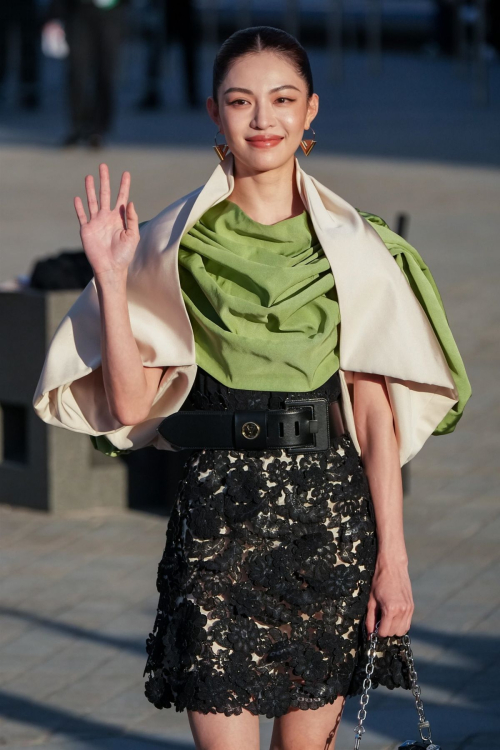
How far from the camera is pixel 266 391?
3.28 metres

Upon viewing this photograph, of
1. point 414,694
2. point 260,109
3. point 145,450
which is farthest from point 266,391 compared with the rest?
point 145,450

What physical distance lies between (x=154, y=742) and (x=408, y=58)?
26186 millimetres

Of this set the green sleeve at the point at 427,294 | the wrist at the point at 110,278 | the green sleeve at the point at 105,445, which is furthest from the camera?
the green sleeve at the point at 105,445

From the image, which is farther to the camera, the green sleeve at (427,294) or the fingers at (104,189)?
the green sleeve at (427,294)

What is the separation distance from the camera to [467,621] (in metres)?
5.71

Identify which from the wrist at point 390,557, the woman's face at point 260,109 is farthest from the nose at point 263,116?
the wrist at point 390,557

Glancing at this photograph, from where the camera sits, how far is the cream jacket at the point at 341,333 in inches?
131

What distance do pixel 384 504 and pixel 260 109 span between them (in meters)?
0.95

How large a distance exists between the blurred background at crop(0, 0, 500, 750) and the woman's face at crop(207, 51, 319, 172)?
2.11m

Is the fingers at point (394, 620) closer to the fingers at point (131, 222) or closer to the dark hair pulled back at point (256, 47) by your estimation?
the fingers at point (131, 222)

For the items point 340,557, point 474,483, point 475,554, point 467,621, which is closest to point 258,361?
Answer: point 340,557

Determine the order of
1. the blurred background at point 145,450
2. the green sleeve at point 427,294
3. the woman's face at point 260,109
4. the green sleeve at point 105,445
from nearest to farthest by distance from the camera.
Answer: the woman's face at point 260,109 < the green sleeve at point 427,294 < the green sleeve at point 105,445 < the blurred background at point 145,450

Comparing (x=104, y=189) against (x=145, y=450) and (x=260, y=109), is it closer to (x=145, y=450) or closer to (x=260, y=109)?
(x=260, y=109)

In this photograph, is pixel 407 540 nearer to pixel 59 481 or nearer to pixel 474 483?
pixel 474 483
